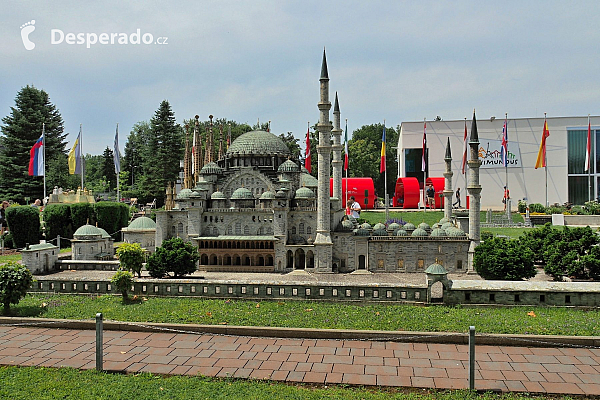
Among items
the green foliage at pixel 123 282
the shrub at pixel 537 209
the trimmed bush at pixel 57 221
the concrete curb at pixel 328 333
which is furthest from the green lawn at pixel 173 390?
the shrub at pixel 537 209

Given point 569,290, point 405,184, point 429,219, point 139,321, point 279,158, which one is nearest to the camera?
point 139,321

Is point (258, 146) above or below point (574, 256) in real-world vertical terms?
above

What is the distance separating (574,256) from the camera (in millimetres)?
26203

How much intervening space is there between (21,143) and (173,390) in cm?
6850

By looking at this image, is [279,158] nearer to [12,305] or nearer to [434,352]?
[12,305]

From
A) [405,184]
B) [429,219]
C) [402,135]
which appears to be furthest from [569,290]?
[402,135]

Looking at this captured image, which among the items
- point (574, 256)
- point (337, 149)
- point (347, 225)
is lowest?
point (574, 256)

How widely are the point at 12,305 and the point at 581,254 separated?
1147 inches

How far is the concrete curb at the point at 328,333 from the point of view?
14023 millimetres

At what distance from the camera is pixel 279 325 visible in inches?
631

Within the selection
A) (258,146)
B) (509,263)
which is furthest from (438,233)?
(258,146)

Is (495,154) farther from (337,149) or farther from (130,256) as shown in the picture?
(130,256)

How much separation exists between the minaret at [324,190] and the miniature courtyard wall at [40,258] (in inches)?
760

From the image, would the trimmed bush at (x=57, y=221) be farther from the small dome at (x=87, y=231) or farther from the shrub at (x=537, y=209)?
the shrub at (x=537, y=209)
